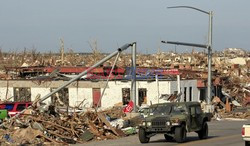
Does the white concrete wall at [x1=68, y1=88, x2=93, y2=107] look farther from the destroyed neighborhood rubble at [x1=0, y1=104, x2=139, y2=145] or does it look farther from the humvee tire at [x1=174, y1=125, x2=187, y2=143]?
the humvee tire at [x1=174, y1=125, x2=187, y2=143]

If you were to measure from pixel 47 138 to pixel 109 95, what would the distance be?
2609cm

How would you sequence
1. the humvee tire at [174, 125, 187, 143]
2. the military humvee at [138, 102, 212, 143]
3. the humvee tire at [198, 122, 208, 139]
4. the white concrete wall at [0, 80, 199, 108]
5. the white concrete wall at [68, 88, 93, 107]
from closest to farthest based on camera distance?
the humvee tire at [174, 125, 187, 143], the military humvee at [138, 102, 212, 143], the humvee tire at [198, 122, 208, 139], the white concrete wall at [0, 80, 199, 108], the white concrete wall at [68, 88, 93, 107]

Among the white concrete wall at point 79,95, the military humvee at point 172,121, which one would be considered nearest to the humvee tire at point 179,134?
the military humvee at point 172,121

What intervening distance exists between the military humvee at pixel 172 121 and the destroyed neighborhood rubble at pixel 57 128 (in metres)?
4.12

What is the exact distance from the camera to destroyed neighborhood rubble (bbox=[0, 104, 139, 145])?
27.1 meters

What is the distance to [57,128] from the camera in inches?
1140

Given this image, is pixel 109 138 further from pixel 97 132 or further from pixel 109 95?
pixel 109 95

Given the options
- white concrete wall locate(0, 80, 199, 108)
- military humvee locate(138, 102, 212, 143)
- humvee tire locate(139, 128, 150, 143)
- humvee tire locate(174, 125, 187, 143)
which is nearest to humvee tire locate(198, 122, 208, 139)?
military humvee locate(138, 102, 212, 143)

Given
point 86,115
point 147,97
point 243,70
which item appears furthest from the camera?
point 243,70

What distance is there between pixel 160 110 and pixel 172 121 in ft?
4.42

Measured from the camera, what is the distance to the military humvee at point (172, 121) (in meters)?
24.3

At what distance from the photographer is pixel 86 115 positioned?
3175 cm

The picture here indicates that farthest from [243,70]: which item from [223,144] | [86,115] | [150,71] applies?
[223,144]

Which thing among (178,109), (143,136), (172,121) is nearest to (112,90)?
(178,109)
